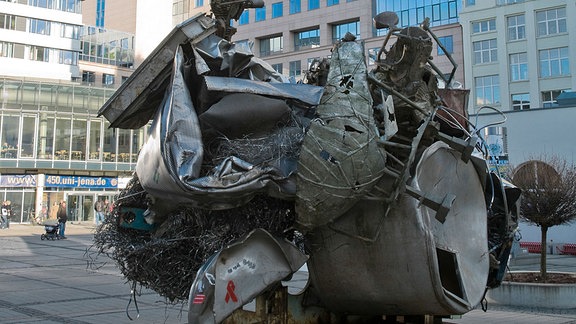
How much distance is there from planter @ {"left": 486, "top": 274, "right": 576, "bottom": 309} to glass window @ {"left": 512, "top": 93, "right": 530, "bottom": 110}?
3405 centimetres

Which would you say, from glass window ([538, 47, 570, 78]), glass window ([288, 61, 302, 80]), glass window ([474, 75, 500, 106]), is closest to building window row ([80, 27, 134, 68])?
glass window ([288, 61, 302, 80])

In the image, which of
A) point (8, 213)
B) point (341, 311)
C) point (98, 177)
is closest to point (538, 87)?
point (98, 177)

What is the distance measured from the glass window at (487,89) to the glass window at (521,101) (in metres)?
1.18

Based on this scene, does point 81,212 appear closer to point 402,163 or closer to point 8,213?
point 8,213

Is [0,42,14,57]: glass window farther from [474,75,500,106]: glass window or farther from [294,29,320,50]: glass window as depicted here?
[474,75,500,106]: glass window

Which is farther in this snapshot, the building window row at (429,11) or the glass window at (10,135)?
the building window row at (429,11)

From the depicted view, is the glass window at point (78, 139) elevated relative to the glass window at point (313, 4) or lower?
lower

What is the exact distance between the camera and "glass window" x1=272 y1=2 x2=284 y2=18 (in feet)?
187

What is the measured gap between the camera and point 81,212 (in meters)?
42.3

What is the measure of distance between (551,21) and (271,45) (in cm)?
2686

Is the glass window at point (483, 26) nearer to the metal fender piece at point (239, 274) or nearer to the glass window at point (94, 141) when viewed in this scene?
the glass window at point (94, 141)

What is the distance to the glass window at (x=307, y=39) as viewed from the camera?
5500 cm

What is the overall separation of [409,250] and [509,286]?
779cm

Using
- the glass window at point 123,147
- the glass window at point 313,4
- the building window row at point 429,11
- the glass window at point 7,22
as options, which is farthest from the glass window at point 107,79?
the building window row at point 429,11
